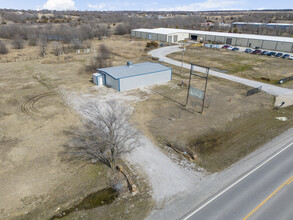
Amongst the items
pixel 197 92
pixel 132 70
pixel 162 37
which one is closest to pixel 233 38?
pixel 162 37

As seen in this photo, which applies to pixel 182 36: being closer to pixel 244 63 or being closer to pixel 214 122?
pixel 244 63

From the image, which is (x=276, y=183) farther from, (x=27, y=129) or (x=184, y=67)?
(x=184, y=67)

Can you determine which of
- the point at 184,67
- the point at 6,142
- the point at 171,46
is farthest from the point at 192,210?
the point at 171,46

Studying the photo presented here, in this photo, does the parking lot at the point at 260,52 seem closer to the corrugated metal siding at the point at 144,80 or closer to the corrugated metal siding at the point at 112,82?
the corrugated metal siding at the point at 144,80

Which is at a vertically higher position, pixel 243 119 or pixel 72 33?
pixel 72 33

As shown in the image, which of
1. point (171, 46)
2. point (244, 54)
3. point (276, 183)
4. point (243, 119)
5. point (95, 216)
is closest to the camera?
point (95, 216)

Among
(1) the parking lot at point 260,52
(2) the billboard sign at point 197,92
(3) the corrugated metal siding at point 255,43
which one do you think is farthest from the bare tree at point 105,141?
(3) the corrugated metal siding at point 255,43
